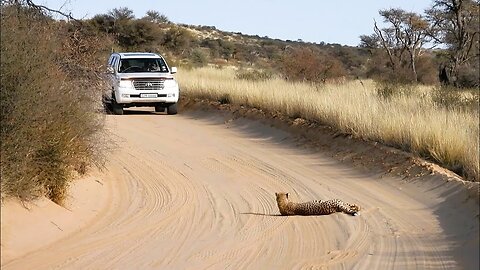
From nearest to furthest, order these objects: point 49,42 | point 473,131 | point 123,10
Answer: point 49,42, point 473,131, point 123,10

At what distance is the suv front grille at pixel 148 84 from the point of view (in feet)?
67.1

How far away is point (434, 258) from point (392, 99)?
10.5 m

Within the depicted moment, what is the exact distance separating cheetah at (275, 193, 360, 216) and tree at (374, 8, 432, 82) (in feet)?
123

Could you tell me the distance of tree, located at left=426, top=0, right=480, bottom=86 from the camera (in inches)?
1433

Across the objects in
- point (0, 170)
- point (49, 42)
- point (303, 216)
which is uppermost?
point (49, 42)

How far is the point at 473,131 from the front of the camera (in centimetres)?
1139

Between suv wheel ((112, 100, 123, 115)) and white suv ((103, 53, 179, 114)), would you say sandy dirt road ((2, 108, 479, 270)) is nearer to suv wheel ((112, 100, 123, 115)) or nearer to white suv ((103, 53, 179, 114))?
white suv ((103, 53, 179, 114))

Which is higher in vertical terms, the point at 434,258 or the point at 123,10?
the point at 123,10

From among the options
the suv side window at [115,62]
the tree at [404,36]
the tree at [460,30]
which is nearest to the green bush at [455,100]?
the suv side window at [115,62]

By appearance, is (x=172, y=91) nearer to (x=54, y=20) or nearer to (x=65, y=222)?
(x=54, y=20)

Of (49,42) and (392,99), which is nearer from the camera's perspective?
(49,42)

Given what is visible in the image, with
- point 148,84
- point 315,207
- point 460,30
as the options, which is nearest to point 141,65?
point 148,84

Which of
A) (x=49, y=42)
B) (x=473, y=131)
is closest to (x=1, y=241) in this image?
(x=49, y=42)

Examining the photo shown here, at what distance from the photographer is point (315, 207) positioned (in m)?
8.66
